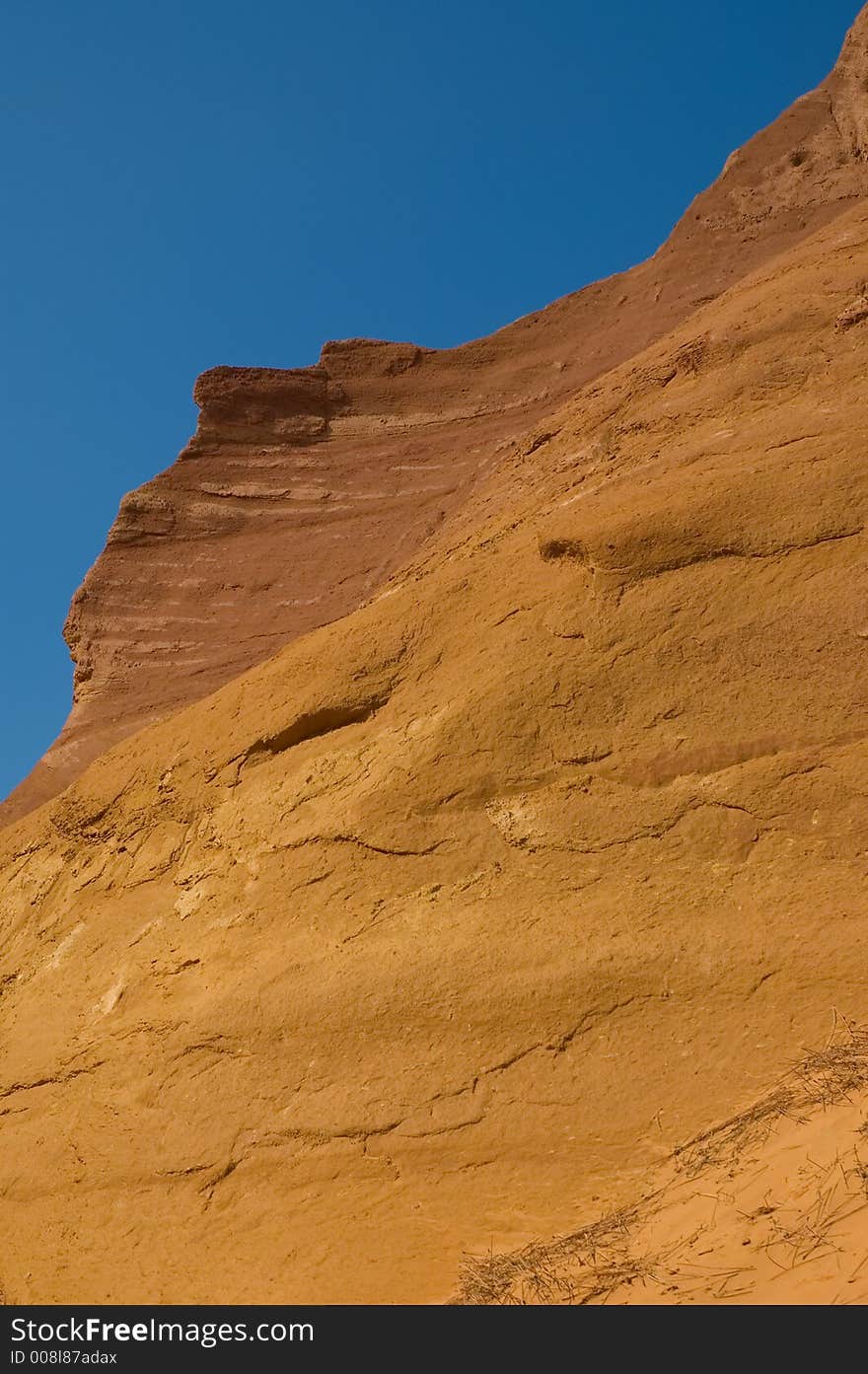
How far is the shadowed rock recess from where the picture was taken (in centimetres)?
627

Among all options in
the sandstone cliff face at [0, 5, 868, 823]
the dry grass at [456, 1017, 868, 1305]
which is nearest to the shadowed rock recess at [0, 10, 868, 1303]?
the dry grass at [456, 1017, 868, 1305]

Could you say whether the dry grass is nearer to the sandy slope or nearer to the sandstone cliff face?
the sandy slope

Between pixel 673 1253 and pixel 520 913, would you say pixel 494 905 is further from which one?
pixel 673 1253

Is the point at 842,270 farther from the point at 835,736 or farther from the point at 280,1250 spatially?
the point at 280,1250

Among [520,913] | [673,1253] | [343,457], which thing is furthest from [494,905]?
[343,457]

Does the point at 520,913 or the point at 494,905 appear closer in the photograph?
the point at 520,913

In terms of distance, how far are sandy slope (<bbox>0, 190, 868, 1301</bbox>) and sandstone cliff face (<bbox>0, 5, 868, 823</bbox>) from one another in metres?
4.62

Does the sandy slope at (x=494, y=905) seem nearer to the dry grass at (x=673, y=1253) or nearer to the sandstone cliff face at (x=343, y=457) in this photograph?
the dry grass at (x=673, y=1253)

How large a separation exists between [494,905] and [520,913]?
0.19m

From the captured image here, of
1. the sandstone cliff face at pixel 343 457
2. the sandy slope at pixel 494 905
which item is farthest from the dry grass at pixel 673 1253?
the sandstone cliff face at pixel 343 457

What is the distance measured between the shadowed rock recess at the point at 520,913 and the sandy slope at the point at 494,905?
0.02 metres

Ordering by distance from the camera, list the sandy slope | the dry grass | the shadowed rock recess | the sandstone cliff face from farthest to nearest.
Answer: the sandstone cliff face → the sandy slope → the shadowed rock recess → the dry grass

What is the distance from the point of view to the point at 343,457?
16547 mm

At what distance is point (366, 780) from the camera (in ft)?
28.2
